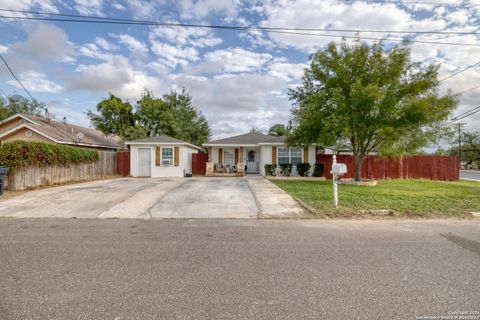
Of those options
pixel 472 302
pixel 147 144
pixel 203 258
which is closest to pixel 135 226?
pixel 203 258

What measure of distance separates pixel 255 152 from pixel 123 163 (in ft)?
35.4

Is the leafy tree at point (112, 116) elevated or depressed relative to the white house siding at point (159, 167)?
elevated

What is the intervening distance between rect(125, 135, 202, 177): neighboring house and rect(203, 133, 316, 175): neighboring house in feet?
9.19

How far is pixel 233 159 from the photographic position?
2302cm

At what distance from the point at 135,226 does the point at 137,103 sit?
1119 inches

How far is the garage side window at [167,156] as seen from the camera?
782 inches

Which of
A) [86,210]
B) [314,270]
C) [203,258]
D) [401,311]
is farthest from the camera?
[86,210]

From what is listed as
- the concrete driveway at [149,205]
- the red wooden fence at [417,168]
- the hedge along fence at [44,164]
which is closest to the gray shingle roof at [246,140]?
the red wooden fence at [417,168]

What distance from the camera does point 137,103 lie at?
3134cm

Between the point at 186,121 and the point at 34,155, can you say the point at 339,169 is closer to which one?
the point at 34,155

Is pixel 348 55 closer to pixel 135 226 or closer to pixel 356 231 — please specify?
pixel 356 231

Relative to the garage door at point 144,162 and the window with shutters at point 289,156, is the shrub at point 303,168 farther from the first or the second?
the garage door at point 144,162

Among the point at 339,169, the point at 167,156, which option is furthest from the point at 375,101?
the point at 167,156

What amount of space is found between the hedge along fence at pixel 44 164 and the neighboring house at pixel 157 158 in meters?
2.90
